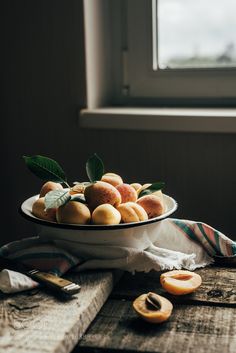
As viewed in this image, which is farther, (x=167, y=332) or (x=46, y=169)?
(x=46, y=169)

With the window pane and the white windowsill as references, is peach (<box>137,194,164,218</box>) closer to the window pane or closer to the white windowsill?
the white windowsill

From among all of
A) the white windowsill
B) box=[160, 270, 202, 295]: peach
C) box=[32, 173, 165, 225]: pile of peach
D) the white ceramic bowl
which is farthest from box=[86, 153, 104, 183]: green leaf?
the white windowsill

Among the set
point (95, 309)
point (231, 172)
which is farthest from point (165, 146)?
point (95, 309)

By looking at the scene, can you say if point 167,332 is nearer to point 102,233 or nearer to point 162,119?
point 102,233

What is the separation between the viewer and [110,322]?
35.2 inches

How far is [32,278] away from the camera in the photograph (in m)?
0.99

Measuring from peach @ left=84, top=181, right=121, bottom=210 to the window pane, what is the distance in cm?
74

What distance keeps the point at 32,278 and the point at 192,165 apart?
2.28ft

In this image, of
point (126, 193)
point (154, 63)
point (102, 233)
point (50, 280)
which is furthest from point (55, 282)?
point (154, 63)

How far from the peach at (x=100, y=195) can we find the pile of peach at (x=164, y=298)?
0.16 metres

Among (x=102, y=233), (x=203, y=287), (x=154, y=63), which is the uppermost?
(x=154, y=63)

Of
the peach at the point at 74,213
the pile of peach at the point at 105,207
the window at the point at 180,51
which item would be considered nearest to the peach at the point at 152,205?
the pile of peach at the point at 105,207

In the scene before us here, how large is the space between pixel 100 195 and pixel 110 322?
23 cm

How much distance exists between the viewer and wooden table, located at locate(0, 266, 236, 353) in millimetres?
807
